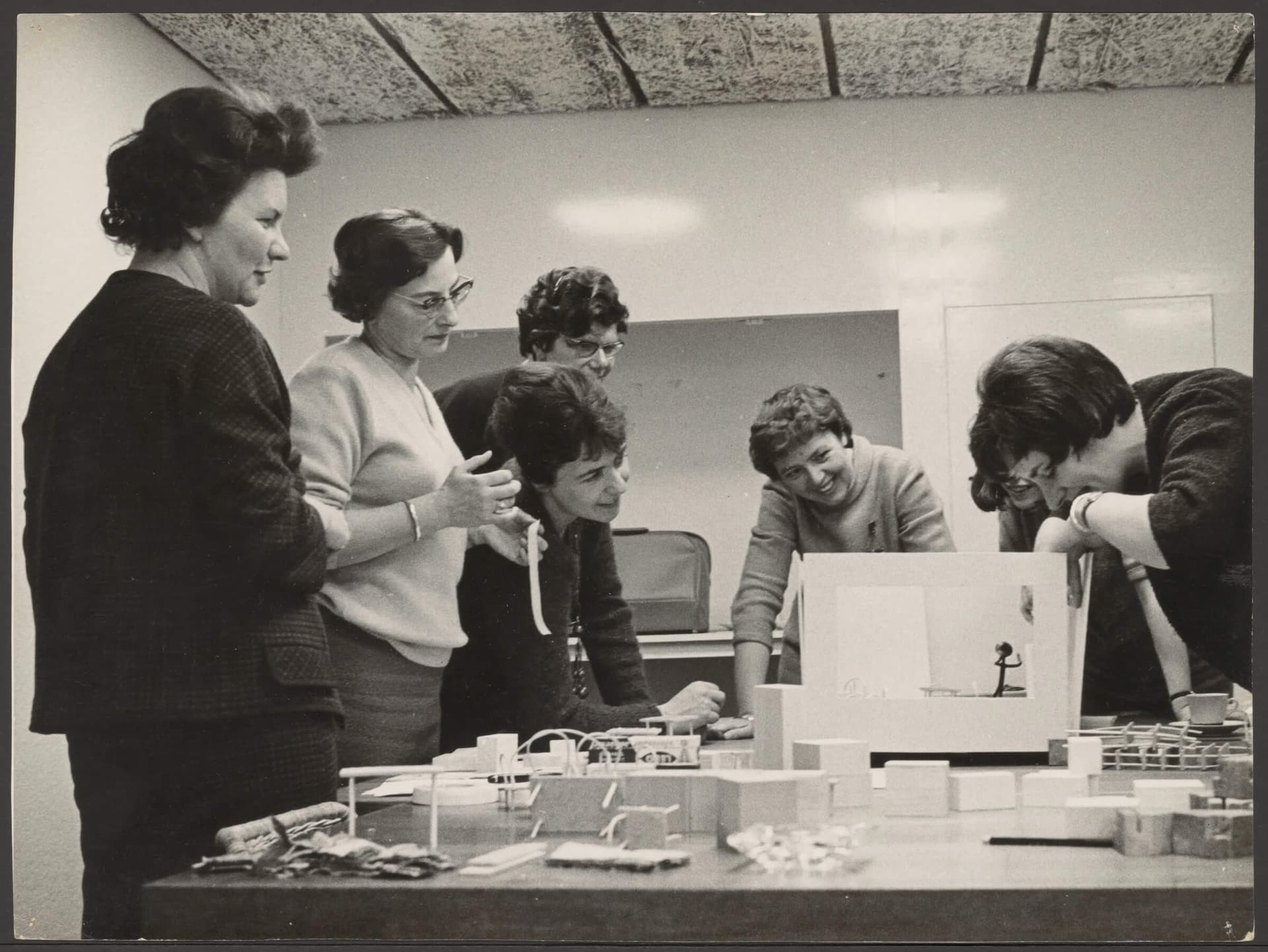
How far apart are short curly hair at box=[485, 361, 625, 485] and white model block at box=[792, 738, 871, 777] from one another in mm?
733

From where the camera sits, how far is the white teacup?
80.7 inches

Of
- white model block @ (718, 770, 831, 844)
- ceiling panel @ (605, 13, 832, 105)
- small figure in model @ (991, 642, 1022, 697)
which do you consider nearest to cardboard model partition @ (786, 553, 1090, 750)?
small figure in model @ (991, 642, 1022, 697)

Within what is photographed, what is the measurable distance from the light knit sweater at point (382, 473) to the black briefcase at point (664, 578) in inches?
15.3

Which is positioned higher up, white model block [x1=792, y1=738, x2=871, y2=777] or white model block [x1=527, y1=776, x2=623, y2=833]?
white model block [x1=792, y1=738, x2=871, y2=777]

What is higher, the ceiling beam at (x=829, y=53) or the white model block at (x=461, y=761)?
the ceiling beam at (x=829, y=53)

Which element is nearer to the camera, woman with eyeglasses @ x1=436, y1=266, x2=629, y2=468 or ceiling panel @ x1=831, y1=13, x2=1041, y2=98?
ceiling panel @ x1=831, y1=13, x2=1041, y2=98

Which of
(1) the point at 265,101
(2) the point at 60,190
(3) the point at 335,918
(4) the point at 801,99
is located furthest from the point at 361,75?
(3) the point at 335,918

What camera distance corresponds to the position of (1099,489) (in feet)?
6.85

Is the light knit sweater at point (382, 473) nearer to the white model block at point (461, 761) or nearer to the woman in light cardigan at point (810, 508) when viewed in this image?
the white model block at point (461, 761)

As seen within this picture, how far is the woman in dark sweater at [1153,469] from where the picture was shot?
77.4 inches

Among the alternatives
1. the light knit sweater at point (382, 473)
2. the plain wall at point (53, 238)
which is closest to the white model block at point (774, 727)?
the light knit sweater at point (382, 473)

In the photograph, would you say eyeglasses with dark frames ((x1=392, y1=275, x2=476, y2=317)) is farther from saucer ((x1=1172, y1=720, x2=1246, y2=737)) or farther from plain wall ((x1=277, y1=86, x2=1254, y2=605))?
saucer ((x1=1172, y1=720, x2=1246, y2=737))

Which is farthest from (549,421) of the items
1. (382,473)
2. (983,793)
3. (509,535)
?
Answer: (983,793)

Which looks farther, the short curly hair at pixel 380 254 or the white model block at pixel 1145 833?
the short curly hair at pixel 380 254
